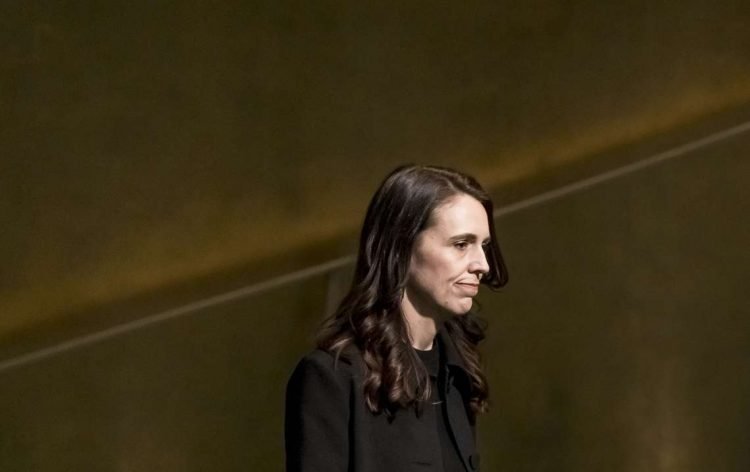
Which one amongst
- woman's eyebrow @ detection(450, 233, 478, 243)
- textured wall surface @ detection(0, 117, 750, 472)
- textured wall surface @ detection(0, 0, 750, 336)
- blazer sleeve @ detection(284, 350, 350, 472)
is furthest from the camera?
textured wall surface @ detection(0, 117, 750, 472)

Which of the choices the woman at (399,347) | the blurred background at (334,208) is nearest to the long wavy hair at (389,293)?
the woman at (399,347)

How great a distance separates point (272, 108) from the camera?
297 cm

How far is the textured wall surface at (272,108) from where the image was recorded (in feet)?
8.98

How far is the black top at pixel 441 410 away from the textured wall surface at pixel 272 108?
1184mm

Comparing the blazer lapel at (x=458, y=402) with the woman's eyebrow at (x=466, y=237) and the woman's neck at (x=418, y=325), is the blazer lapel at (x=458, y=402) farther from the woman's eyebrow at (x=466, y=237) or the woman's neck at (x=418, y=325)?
the woman's eyebrow at (x=466, y=237)

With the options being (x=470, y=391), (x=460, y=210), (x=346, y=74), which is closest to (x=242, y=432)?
(x=346, y=74)

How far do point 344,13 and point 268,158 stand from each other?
16.6 inches

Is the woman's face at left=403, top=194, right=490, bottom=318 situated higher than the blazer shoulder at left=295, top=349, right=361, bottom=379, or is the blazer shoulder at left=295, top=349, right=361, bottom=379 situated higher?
the woman's face at left=403, top=194, right=490, bottom=318

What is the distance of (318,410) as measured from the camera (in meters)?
A: 1.65

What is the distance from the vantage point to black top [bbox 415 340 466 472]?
70.2 inches

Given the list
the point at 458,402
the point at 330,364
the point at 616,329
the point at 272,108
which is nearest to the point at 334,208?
the point at 272,108

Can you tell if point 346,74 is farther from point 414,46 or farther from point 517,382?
point 517,382

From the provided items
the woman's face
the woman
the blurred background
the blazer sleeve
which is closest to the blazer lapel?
the woman

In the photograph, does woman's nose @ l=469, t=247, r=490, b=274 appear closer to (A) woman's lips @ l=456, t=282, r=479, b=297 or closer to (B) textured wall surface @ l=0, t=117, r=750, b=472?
(A) woman's lips @ l=456, t=282, r=479, b=297
